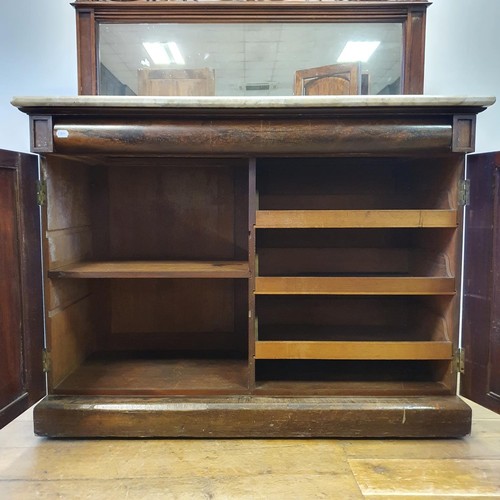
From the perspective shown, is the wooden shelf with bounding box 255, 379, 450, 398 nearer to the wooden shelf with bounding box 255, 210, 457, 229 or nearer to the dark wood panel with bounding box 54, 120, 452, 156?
the wooden shelf with bounding box 255, 210, 457, 229

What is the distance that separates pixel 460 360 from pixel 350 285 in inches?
18.0

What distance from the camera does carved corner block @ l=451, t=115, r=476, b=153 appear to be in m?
1.32

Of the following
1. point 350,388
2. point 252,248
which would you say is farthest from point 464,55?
point 350,388

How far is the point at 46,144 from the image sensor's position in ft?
4.35

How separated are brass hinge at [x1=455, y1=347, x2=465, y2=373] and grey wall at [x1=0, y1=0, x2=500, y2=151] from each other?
0.96 metres

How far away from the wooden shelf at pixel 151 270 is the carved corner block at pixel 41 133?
1.35 feet

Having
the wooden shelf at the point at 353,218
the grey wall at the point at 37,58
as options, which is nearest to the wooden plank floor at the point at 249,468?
the wooden shelf at the point at 353,218

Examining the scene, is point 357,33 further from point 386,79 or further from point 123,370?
point 123,370

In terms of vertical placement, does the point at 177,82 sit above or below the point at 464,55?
below

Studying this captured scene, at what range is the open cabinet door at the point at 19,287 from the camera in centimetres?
130

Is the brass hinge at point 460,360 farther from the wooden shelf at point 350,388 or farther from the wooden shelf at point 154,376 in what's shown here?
the wooden shelf at point 154,376

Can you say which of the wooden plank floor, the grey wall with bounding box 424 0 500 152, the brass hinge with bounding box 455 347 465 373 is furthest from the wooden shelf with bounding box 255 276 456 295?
the grey wall with bounding box 424 0 500 152

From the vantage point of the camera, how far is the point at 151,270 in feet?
4.88

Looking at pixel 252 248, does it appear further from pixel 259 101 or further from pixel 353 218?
pixel 259 101
